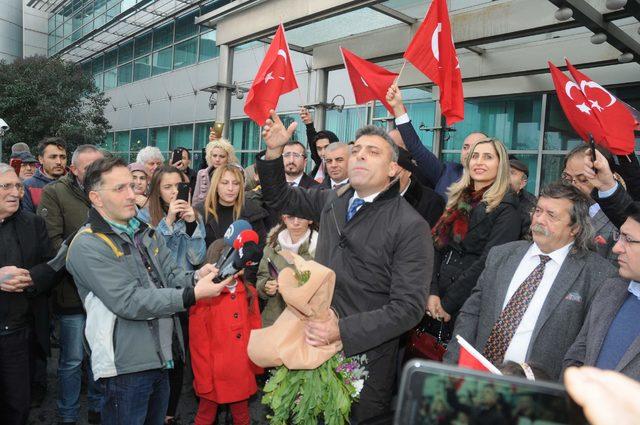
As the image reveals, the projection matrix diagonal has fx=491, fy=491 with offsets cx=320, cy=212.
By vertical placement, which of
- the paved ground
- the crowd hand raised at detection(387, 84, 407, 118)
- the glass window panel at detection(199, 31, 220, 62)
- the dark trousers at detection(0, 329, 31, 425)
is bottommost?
the paved ground

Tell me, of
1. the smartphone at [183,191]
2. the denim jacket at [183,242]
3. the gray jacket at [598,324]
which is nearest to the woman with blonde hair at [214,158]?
the denim jacket at [183,242]

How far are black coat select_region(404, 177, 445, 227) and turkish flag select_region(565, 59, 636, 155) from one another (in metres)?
1.38

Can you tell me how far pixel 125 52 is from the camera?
25125 mm

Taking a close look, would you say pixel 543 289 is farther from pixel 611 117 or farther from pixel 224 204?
pixel 224 204

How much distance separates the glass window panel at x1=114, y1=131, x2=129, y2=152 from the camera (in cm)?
2569

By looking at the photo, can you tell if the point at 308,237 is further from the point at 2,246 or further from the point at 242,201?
the point at 2,246

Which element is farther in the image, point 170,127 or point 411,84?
point 170,127

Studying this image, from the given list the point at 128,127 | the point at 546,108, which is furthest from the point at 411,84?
the point at 128,127

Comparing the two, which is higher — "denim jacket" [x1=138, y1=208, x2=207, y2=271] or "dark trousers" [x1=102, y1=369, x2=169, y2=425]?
"denim jacket" [x1=138, y1=208, x2=207, y2=271]

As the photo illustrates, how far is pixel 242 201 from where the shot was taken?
16.0ft

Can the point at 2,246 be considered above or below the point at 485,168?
below

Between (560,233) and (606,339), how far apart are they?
25.2 inches

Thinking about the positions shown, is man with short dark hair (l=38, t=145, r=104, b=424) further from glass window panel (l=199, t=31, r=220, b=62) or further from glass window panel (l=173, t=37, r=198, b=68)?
glass window panel (l=173, t=37, r=198, b=68)

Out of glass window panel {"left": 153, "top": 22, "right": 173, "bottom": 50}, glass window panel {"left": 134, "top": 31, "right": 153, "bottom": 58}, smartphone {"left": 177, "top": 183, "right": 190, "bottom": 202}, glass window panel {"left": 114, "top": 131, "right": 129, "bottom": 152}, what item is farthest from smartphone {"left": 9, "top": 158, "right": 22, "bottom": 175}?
glass window panel {"left": 114, "top": 131, "right": 129, "bottom": 152}
